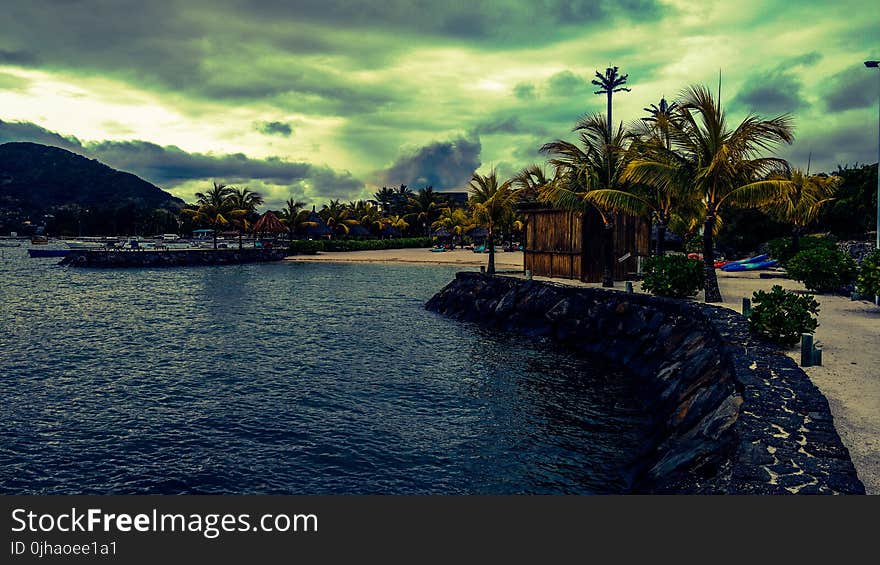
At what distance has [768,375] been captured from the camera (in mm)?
11328

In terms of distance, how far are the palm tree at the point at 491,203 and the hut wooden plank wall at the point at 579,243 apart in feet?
13.2

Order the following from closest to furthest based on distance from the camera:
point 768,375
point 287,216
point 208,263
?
point 768,375, point 208,263, point 287,216

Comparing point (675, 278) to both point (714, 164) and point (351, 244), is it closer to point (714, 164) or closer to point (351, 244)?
point (714, 164)

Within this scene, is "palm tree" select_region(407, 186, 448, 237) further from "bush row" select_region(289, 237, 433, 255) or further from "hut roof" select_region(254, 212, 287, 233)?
"hut roof" select_region(254, 212, 287, 233)

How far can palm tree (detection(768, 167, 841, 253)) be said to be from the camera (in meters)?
21.2

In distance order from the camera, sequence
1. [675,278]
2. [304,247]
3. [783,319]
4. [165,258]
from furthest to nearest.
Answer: [304,247], [165,258], [675,278], [783,319]

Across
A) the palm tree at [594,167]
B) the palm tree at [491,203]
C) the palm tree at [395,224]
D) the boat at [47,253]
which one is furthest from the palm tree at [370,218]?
the palm tree at [594,167]

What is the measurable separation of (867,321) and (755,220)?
3799 cm

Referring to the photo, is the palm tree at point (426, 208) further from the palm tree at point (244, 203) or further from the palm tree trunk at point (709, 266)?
the palm tree trunk at point (709, 266)

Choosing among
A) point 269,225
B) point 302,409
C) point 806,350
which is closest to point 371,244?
point 269,225

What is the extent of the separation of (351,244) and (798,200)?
7333cm

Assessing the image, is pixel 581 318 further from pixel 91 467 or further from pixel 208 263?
pixel 208 263

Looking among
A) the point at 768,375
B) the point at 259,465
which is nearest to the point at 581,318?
the point at 768,375

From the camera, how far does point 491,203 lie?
38.7 m
